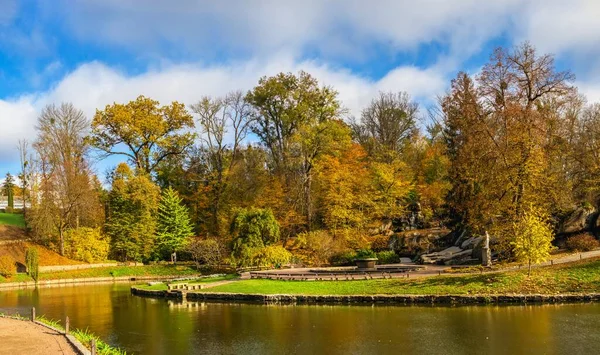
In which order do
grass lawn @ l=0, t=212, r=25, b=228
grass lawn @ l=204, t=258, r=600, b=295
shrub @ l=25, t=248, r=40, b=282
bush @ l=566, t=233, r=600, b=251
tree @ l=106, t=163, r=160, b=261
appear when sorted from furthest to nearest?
grass lawn @ l=0, t=212, r=25, b=228
tree @ l=106, t=163, r=160, b=261
shrub @ l=25, t=248, r=40, b=282
bush @ l=566, t=233, r=600, b=251
grass lawn @ l=204, t=258, r=600, b=295

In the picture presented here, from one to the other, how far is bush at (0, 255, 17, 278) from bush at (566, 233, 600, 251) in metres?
49.1

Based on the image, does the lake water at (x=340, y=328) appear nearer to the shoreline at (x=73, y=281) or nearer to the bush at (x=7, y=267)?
the shoreline at (x=73, y=281)

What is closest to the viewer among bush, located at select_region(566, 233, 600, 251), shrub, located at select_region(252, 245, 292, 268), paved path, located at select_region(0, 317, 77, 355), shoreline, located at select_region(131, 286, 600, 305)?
paved path, located at select_region(0, 317, 77, 355)

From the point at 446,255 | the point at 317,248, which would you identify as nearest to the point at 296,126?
the point at 317,248

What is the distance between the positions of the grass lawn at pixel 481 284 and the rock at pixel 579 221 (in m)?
8.22

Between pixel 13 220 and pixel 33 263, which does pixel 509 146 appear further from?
pixel 13 220

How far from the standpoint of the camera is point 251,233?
142ft

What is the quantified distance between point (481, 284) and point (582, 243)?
474 inches

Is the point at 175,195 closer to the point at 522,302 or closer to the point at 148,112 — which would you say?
the point at 148,112

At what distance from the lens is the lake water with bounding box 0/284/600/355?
17516 millimetres

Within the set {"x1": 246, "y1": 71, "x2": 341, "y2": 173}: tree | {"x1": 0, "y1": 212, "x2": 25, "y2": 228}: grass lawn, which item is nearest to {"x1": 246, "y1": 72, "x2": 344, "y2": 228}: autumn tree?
{"x1": 246, "y1": 71, "x2": 341, "y2": 173}: tree

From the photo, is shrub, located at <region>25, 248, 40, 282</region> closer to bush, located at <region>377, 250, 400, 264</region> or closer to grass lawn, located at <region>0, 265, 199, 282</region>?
grass lawn, located at <region>0, 265, 199, 282</region>

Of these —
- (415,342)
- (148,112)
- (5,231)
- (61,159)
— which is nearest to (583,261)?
(415,342)

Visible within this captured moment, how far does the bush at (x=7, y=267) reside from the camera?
47125mm
